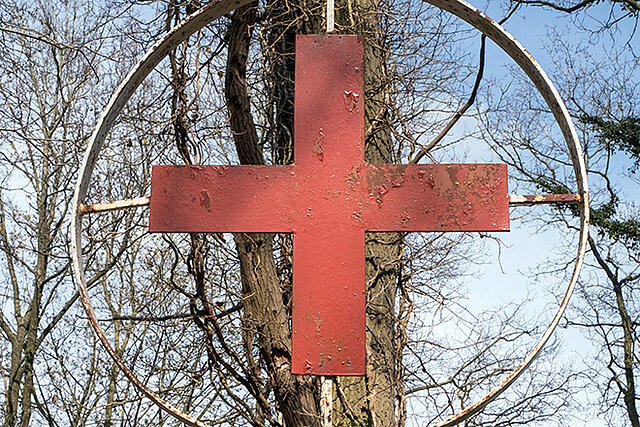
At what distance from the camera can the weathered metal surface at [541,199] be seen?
7.47 ft

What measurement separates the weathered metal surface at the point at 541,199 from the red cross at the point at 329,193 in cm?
5

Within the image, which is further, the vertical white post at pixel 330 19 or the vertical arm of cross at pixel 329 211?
the vertical white post at pixel 330 19

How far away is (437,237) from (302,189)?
256 centimetres

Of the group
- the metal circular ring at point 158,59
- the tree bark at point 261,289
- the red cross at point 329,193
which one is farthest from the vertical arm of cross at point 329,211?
the tree bark at point 261,289

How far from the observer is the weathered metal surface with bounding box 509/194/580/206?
2275 mm

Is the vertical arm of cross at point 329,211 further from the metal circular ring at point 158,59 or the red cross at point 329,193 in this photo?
the metal circular ring at point 158,59

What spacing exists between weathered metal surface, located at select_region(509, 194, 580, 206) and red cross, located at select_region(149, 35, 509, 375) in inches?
2.0

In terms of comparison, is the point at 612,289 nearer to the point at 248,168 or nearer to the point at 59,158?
the point at 59,158

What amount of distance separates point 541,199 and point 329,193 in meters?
0.63

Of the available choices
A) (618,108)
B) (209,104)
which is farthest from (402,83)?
(618,108)

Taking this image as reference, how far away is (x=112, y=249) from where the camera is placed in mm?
8117

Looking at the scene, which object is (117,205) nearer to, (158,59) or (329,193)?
(158,59)

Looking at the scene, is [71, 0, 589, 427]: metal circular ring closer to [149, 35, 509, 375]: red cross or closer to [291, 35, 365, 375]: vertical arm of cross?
[149, 35, 509, 375]: red cross

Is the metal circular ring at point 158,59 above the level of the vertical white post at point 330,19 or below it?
below
